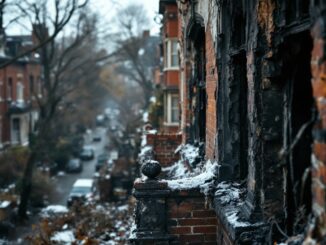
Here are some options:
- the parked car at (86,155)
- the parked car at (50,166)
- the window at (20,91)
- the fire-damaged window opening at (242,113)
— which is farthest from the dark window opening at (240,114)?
the parked car at (86,155)

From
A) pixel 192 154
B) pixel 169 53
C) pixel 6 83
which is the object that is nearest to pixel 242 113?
pixel 192 154

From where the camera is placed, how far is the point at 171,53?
23297mm

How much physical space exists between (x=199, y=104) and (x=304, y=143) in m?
5.28

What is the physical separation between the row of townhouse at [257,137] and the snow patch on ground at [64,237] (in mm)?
7420

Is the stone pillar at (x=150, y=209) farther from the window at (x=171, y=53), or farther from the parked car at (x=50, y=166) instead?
the parked car at (x=50, y=166)

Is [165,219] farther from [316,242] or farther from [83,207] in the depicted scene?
[83,207]

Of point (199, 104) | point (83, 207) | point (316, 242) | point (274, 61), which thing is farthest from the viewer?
point (83, 207)

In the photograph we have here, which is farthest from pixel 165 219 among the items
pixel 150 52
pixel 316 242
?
pixel 150 52

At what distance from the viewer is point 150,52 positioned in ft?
Answer: 180

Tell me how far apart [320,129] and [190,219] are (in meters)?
3.22

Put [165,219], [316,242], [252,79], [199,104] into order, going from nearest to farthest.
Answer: [316,242] → [252,79] → [165,219] → [199,104]

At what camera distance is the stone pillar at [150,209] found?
5.46 m

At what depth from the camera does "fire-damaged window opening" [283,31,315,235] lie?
3.74m

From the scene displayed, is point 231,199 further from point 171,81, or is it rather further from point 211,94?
point 171,81
